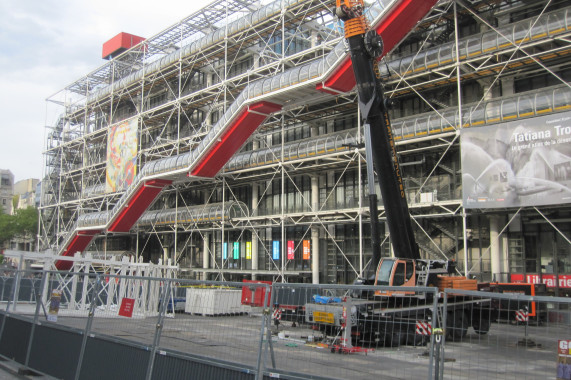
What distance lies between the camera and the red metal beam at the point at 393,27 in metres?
20.2

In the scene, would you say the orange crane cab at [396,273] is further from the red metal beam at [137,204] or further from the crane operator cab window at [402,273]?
the red metal beam at [137,204]

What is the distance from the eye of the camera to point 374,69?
15062mm

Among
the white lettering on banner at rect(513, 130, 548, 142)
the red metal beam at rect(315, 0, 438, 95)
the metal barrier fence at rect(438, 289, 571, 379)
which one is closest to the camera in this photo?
the metal barrier fence at rect(438, 289, 571, 379)

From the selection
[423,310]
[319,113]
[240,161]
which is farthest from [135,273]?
[423,310]

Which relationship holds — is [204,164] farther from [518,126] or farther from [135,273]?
[518,126]

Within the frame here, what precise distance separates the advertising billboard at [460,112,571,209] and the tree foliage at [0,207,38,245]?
59594 millimetres

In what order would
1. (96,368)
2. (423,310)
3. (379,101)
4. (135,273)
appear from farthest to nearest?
(135,273) → (379,101) → (423,310) → (96,368)

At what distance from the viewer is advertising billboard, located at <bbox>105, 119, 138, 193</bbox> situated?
37.0 metres

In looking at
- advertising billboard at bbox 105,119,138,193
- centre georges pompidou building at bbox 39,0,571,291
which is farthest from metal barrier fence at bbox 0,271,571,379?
advertising billboard at bbox 105,119,138,193

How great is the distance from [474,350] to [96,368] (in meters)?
5.63

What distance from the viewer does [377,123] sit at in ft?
48.6

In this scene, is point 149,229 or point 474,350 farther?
point 149,229

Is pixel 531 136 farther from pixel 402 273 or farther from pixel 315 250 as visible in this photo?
pixel 315 250

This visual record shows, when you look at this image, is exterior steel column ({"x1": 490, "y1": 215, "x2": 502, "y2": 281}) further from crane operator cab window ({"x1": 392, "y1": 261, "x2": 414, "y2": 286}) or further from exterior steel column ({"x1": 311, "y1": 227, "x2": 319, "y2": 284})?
exterior steel column ({"x1": 311, "y1": 227, "x2": 319, "y2": 284})
